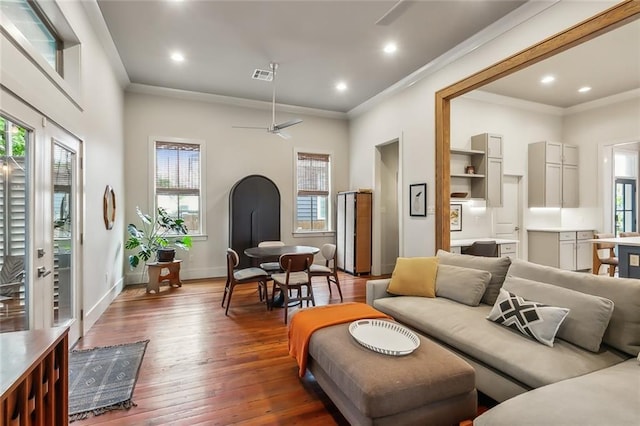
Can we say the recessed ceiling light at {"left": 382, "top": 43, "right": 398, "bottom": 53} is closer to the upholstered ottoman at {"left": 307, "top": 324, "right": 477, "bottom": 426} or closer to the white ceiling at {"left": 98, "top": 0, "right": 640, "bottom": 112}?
the white ceiling at {"left": 98, "top": 0, "right": 640, "bottom": 112}

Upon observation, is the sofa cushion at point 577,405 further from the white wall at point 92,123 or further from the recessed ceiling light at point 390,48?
the recessed ceiling light at point 390,48

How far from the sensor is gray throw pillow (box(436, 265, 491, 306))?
275 cm

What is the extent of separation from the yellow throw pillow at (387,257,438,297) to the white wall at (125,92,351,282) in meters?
3.66

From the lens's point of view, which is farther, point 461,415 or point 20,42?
point 20,42

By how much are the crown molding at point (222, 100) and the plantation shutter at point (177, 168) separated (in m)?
0.88

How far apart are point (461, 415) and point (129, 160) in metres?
5.94

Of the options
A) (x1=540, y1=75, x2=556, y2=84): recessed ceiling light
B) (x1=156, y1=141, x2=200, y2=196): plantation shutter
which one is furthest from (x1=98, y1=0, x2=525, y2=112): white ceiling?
(x1=540, y1=75, x2=556, y2=84): recessed ceiling light

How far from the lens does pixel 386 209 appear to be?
257 inches

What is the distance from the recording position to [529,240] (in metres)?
6.18

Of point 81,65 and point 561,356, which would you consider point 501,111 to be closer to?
point 561,356

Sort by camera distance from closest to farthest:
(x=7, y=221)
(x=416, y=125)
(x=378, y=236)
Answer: (x=7, y=221), (x=416, y=125), (x=378, y=236)

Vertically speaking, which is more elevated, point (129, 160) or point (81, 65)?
point (81, 65)

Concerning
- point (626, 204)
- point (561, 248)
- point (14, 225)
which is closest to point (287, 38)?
point (14, 225)

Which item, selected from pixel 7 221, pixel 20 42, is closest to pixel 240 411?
pixel 7 221
